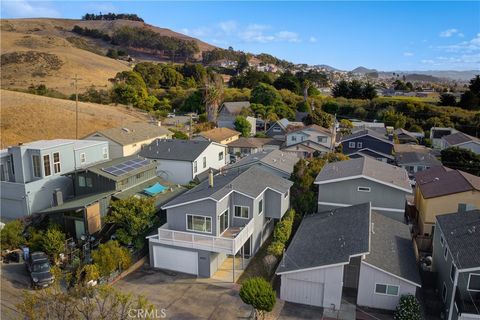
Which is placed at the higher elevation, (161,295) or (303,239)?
(303,239)

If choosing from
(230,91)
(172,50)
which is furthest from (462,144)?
(172,50)

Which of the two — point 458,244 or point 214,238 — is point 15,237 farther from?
point 458,244

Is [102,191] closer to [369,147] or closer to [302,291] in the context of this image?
[302,291]

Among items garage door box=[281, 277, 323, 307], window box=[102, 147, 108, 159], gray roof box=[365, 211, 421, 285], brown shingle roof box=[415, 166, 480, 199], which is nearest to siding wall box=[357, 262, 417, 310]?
gray roof box=[365, 211, 421, 285]

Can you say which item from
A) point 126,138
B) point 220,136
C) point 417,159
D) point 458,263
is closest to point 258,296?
point 458,263

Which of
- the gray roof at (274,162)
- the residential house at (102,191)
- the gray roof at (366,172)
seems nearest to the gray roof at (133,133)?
the residential house at (102,191)

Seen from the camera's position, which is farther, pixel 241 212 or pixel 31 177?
pixel 31 177
